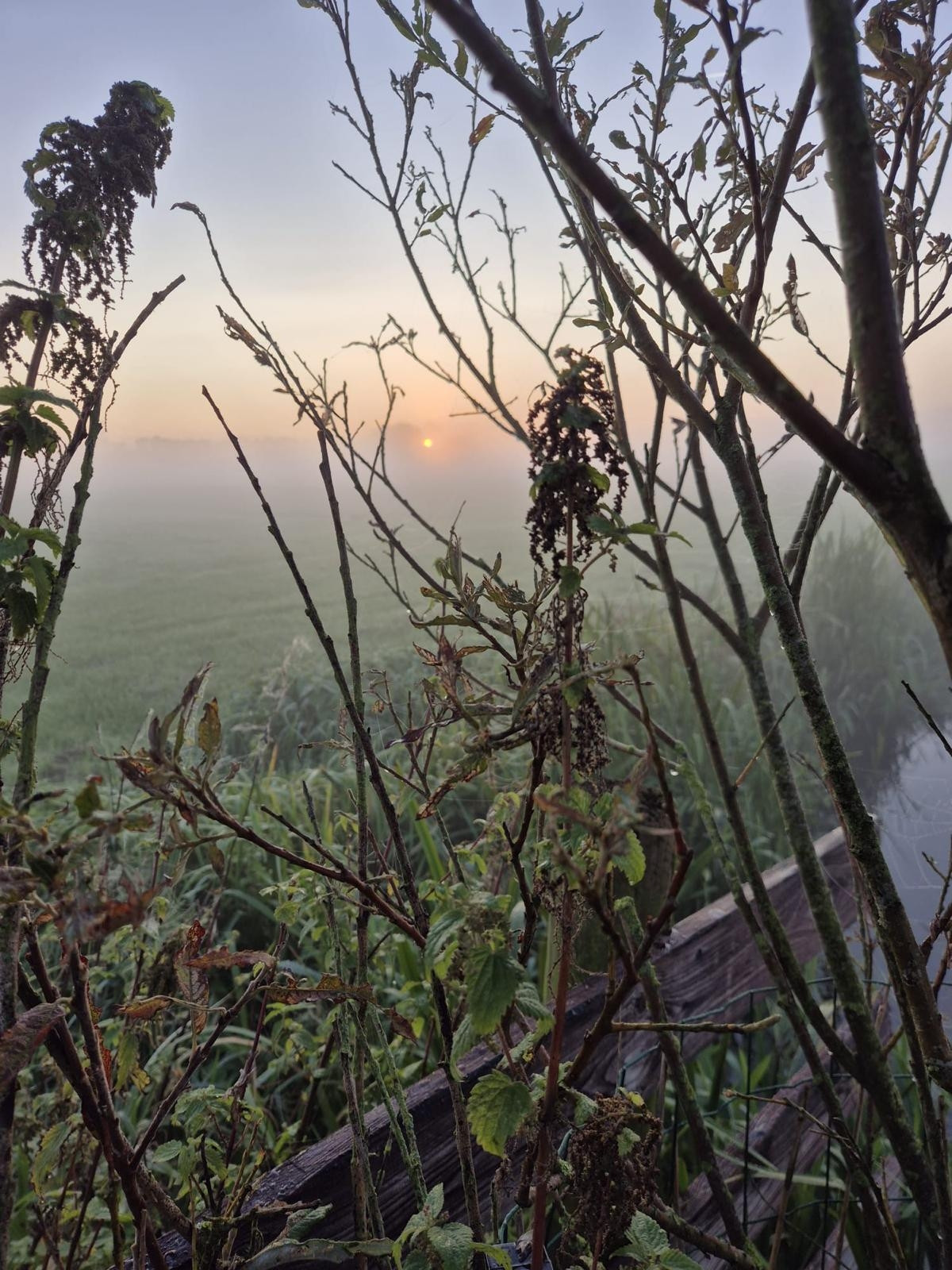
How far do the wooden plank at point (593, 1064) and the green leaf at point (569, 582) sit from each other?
1.23ft

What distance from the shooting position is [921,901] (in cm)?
324

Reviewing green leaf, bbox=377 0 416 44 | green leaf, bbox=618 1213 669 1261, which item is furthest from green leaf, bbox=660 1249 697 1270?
green leaf, bbox=377 0 416 44

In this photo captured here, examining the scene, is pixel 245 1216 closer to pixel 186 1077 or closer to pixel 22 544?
pixel 186 1077

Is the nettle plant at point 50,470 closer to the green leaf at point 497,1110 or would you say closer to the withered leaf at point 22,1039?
the withered leaf at point 22,1039

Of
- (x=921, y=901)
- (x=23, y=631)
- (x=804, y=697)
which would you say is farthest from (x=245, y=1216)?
(x=921, y=901)

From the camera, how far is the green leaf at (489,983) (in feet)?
1.15

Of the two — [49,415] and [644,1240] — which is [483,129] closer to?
[49,415]

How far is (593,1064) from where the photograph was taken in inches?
44.7

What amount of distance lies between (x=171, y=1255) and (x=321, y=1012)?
1.29 meters

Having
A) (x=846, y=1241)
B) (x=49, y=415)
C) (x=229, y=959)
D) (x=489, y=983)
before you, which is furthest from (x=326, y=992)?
(x=846, y=1241)

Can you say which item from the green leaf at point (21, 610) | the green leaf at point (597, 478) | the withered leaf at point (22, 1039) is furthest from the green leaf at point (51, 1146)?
the green leaf at point (597, 478)

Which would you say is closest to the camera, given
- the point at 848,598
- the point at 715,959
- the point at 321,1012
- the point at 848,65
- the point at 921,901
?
the point at 848,65

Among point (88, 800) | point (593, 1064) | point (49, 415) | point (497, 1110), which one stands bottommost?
point (593, 1064)

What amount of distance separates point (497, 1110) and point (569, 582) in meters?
0.25
